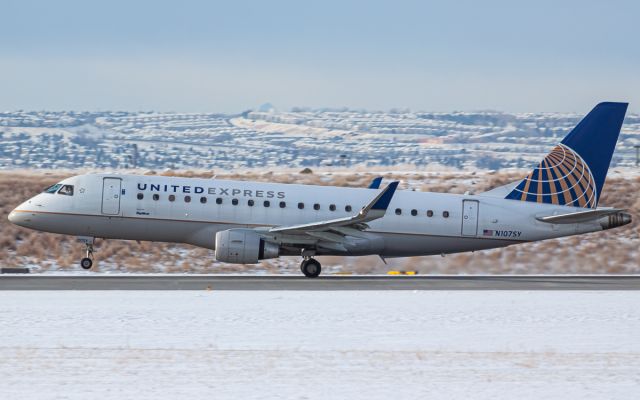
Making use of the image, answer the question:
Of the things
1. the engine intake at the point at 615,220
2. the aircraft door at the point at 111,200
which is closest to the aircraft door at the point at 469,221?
the engine intake at the point at 615,220

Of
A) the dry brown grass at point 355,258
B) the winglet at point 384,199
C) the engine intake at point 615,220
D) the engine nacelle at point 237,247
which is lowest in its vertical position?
the dry brown grass at point 355,258

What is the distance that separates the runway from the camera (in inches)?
1228

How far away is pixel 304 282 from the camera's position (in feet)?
110

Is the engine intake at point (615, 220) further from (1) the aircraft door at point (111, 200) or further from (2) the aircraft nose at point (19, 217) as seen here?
(2) the aircraft nose at point (19, 217)

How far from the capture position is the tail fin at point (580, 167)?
125 feet

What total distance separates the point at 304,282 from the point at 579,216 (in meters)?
A: 8.96

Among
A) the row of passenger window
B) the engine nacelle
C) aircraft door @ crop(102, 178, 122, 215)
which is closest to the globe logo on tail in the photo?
the row of passenger window
